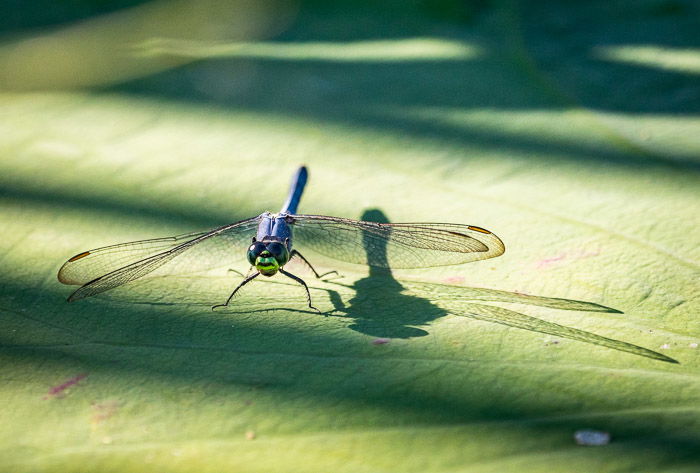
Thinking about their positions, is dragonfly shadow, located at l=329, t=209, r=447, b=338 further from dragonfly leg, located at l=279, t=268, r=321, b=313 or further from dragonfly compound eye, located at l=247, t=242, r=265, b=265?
dragonfly compound eye, located at l=247, t=242, r=265, b=265

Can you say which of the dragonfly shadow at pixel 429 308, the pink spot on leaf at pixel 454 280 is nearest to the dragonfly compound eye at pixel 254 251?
the dragonfly shadow at pixel 429 308

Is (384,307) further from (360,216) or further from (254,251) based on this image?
(360,216)

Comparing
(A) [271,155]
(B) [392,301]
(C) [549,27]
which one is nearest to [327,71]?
(A) [271,155]

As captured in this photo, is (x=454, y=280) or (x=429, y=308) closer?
(x=429, y=308)

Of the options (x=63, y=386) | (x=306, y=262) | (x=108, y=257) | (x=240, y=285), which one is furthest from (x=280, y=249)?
(x=63, y=386)

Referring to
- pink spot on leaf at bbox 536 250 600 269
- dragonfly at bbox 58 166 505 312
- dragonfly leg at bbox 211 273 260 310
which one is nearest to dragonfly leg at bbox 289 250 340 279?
dragonfly at bbox 58 166 505 312

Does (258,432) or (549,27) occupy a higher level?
(549,27)

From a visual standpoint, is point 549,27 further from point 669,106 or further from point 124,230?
point 124,230

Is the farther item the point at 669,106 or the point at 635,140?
the point at 669,106
